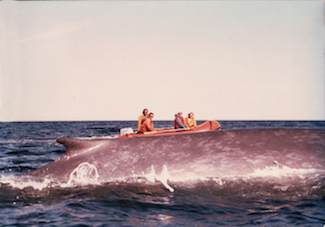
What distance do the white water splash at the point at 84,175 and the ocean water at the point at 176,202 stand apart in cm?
9

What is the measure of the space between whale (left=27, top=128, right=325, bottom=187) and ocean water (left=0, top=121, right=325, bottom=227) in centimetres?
21

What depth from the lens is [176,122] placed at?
508 inches

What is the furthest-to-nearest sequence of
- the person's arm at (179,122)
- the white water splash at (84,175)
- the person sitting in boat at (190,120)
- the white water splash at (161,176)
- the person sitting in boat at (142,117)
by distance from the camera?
the person sitting in boat at (190,120)
the person's arm at (179,122)
the person sitting in boat at (142,117)
the white water splash at (84,175)
the white water splash at (161,176)

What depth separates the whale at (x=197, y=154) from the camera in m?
8.02

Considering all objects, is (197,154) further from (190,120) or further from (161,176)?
(190,120)

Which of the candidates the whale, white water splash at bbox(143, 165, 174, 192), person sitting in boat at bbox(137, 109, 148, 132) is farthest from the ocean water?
person sitting in boat at bbox(137, 109, 148, 132)

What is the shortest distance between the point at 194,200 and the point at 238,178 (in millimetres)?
1167

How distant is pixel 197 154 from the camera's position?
8.20m

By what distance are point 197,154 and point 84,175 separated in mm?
2835

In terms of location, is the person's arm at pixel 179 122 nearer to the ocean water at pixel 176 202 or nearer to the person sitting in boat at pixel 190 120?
the person sitting in boat at pixel 190 120

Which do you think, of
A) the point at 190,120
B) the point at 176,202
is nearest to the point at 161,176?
the point at 176,202

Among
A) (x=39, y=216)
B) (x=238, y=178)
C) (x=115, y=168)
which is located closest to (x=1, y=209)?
(x=39, y=216)

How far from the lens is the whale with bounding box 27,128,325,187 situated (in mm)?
8023

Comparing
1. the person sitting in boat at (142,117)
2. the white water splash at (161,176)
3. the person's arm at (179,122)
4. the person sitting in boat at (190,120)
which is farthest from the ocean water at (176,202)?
the person sitting in boat at (190,120)
